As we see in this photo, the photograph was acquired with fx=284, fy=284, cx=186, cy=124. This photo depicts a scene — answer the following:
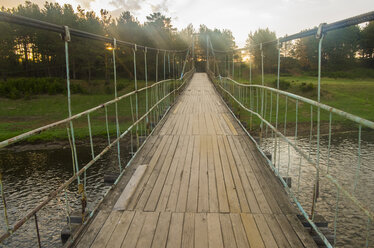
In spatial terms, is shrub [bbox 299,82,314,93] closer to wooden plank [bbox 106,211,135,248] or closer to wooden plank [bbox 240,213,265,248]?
wooden plank [bbox 240,213,265,248]

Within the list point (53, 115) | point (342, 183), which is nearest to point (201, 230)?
point (342, 183)

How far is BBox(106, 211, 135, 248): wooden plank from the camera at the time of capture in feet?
8.31

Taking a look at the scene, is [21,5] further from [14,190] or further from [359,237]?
[359,237]

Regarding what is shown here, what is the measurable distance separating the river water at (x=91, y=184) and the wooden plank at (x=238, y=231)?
2.48m

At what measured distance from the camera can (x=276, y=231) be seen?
8.85ft

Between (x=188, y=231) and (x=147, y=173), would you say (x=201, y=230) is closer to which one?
(x=188, y=231)

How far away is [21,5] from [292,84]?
130 ft

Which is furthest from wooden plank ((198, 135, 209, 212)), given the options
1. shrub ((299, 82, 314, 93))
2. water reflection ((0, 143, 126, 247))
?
shrub ((299, 82, 314, 93))

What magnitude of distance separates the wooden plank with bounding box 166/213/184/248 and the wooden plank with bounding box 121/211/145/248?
0.30 m

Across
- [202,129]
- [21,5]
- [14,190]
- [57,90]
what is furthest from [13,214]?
[21,5]

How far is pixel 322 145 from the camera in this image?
48.9ft

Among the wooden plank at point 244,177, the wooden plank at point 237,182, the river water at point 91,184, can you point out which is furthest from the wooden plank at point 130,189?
the river water at point 91,184

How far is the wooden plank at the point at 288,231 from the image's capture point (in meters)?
2.52

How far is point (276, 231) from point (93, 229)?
69.3 inches
